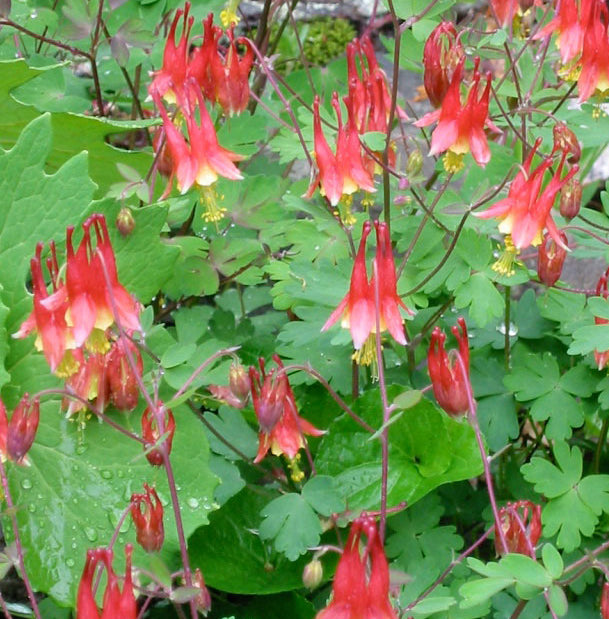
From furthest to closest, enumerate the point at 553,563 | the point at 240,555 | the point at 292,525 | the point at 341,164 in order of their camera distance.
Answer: the point at 240,555
the point at 341,164
the point at 292,525
the point at 553,563

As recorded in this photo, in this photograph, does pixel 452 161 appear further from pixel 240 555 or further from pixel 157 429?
pixel 240 555

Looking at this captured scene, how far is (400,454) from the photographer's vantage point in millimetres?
1686

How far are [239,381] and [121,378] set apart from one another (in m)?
0.16

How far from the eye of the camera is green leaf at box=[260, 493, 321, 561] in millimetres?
1424

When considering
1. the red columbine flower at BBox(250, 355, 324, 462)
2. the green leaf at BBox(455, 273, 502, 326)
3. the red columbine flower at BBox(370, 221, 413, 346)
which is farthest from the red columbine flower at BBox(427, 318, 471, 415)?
the green leaf at BBox(455, 273, 502, 326)

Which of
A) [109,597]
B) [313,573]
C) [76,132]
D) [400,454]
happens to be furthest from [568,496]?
[76,132]

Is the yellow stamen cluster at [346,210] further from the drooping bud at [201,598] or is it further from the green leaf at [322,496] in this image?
the drooping bud at [201,598]

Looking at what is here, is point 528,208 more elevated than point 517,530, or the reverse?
point 528,208

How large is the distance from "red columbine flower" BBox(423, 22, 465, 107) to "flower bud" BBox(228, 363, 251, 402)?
0.53 metres

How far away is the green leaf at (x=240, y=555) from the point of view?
5.28 ft

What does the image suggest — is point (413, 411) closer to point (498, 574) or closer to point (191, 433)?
point (191, 433)

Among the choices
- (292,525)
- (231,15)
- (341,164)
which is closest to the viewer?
(292,525)

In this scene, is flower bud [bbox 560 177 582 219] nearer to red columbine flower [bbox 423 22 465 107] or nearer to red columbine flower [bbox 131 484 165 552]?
red columbine flower [bbox 423 22 465 107]

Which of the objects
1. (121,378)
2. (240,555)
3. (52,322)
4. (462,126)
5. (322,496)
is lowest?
(240,555)
